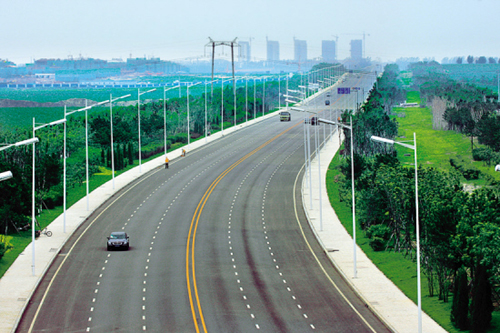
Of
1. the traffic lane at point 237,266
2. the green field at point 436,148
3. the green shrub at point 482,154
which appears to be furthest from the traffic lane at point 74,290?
the green shrub at point 482,154

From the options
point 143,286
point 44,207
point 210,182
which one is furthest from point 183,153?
point 143,286

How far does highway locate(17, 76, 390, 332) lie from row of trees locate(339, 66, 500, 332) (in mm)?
4971

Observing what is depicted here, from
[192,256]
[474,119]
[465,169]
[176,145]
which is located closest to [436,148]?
[474,119]

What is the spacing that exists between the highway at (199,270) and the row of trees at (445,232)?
4971 millimetres

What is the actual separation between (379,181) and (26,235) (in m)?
30.7

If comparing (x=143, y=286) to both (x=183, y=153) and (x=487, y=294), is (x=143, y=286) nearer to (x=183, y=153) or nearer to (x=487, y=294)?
(x=487, y=294)

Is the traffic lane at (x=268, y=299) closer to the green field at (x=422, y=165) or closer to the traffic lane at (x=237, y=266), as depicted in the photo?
the traffic lane at (x=237, y=266)

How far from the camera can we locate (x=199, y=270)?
48000 mm

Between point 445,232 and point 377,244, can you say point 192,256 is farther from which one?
point 445,232

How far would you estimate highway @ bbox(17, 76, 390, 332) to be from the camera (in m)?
37.3

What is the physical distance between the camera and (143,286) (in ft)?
144

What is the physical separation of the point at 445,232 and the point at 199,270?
17.1m

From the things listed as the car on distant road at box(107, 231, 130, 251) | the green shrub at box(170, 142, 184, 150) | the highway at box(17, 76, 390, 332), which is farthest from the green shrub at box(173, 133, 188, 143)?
the car on distant road at box(107, 231, 130, 251)

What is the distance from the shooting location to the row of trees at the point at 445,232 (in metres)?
35.6
